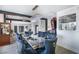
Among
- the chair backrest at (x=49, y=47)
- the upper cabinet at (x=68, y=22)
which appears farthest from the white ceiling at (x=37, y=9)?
the chair backrest at (x=49, y=47)

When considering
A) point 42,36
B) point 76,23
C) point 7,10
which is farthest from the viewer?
point 76,23

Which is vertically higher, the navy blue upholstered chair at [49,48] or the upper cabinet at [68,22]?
the upper cabinet at [68,22]

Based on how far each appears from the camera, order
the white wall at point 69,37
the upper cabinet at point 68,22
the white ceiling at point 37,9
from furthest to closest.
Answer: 1. the upper cabinet at point 68,22
2. the white wall at point 69,37
3. the white ceiling at point 37,9

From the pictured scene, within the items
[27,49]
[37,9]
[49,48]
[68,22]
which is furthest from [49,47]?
[37,9]

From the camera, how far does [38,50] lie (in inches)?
92.4

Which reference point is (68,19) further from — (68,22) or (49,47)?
(49,47)

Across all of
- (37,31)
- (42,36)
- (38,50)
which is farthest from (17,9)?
(38,50)

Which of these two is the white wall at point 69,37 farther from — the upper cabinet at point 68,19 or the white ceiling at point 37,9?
the white ceiling at point 37,9

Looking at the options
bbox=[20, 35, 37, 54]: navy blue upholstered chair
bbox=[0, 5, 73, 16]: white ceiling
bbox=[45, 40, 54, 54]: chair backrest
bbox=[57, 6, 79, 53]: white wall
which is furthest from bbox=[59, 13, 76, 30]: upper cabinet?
bbox=[20, 35, 37, 54]: navy blue upholstered chair

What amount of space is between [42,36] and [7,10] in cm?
103

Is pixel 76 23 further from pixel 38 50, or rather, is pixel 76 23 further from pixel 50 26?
pixel 38 50

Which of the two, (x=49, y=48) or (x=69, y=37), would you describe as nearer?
(x=49, y=48)

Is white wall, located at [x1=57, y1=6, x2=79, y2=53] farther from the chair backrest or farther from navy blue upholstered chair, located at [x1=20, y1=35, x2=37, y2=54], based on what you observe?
navy blue upholstered chair, located at [x1=20, y1=35, x2=37, y2=54]

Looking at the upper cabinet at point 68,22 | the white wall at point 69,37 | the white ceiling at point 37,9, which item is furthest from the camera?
the upper cabinet at point 68,22
